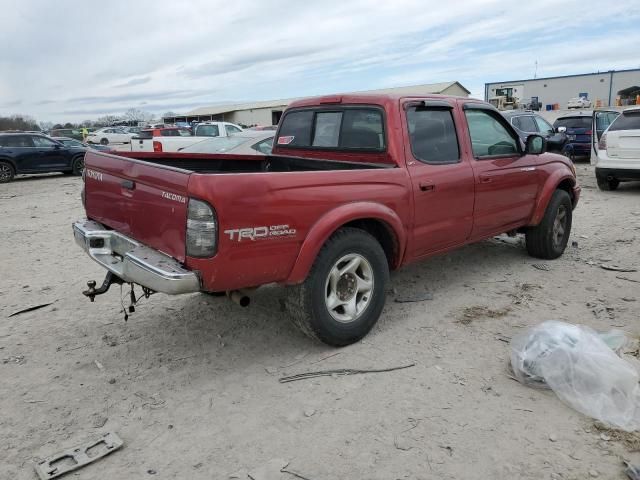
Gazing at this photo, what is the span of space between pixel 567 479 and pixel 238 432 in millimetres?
1698

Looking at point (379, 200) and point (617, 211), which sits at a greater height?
point (379, 200)

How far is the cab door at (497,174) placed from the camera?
4.80 meters

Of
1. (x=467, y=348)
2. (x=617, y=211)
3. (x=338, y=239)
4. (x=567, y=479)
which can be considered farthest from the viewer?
(x=617, y=211)

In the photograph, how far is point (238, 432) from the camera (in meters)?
2.89

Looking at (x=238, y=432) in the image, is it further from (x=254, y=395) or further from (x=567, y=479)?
(x=567, y=479)

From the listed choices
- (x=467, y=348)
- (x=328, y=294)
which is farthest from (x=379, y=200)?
(x=467, y=348)

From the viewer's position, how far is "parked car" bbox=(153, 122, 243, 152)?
13594mm

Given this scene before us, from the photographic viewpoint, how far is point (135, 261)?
10.4ft

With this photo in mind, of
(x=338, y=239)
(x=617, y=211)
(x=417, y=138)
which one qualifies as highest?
(x=417, y=138)

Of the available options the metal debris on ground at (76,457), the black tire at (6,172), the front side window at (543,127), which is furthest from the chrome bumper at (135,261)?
the black tire at (6,172)

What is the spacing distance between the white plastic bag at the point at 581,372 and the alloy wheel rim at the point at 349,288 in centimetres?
111

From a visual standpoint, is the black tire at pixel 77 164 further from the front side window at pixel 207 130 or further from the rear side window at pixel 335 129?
the rear side window at pixel 335 129

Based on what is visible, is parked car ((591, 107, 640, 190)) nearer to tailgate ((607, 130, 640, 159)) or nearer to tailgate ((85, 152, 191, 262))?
tailgate ((607, 130, 640, 159))

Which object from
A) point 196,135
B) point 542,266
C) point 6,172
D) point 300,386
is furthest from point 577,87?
point 300,386
